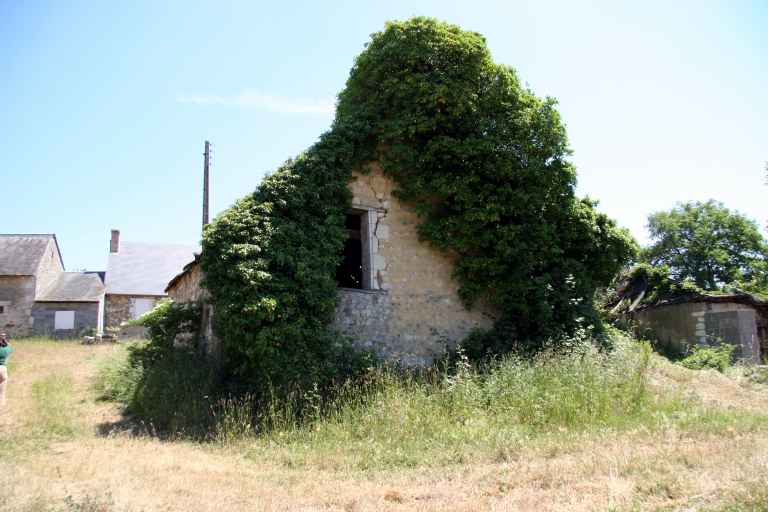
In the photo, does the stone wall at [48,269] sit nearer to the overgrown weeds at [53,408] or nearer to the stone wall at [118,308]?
the stone wall at [118,308]

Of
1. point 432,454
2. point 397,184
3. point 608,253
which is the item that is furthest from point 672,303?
point 432,454

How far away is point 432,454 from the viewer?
591cm

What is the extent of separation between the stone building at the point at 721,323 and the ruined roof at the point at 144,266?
21988mm

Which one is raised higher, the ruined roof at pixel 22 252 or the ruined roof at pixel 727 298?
the ruined roof at pixel 22 252

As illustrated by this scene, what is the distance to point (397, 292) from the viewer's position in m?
10.4

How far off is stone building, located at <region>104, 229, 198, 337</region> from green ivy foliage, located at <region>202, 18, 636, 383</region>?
18524mm

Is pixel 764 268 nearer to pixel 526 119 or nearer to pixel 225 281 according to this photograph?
pixel 526 119

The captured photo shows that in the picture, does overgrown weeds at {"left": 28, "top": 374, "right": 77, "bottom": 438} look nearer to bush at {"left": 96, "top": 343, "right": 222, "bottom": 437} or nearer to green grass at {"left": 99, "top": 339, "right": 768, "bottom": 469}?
bush at {"left": 96, "top": 343, "right": 222, "bottom": 437}

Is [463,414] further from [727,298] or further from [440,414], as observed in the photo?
[727,298]

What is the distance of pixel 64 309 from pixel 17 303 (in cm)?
191

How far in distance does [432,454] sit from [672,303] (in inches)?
507

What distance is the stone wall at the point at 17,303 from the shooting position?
2416cm

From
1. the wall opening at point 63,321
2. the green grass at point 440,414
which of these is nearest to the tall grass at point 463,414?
the green grass at point 440,414

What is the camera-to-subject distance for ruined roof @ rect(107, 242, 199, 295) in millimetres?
26916
